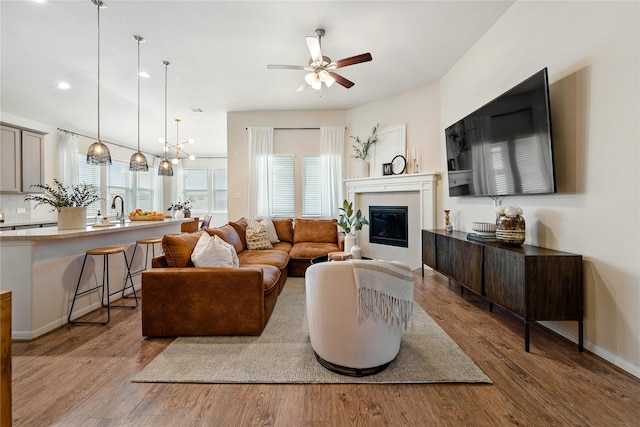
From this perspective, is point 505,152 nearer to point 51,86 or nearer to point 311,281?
point 311,281

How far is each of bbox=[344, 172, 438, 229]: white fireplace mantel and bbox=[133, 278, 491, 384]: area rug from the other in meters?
2.34

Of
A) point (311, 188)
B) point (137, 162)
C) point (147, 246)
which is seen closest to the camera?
point (147, 246)

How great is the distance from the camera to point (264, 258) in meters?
3.52

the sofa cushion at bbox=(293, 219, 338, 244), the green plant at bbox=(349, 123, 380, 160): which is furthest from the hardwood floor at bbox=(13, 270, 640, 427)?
the green plant at bbox=(349, 123, 380, 160)

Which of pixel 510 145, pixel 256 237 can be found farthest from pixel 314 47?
pixel 256 237

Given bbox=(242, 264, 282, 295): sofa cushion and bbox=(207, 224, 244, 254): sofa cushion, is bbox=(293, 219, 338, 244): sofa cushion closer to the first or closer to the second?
bbox=(207, 224, 244, 254): sofa cushion

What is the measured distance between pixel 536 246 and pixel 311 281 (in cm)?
214

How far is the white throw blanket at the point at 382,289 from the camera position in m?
1.60

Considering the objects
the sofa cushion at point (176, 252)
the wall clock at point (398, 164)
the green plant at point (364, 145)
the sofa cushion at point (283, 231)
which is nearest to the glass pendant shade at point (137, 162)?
the sofa cushion at point (176, 252)

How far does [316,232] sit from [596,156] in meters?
3.65

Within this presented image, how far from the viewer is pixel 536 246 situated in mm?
2449

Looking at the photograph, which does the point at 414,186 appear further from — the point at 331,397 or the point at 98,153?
the point at 98,153

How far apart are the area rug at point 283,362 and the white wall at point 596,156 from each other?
103 centimetres

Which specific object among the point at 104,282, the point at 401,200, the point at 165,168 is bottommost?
the point at 104,282
